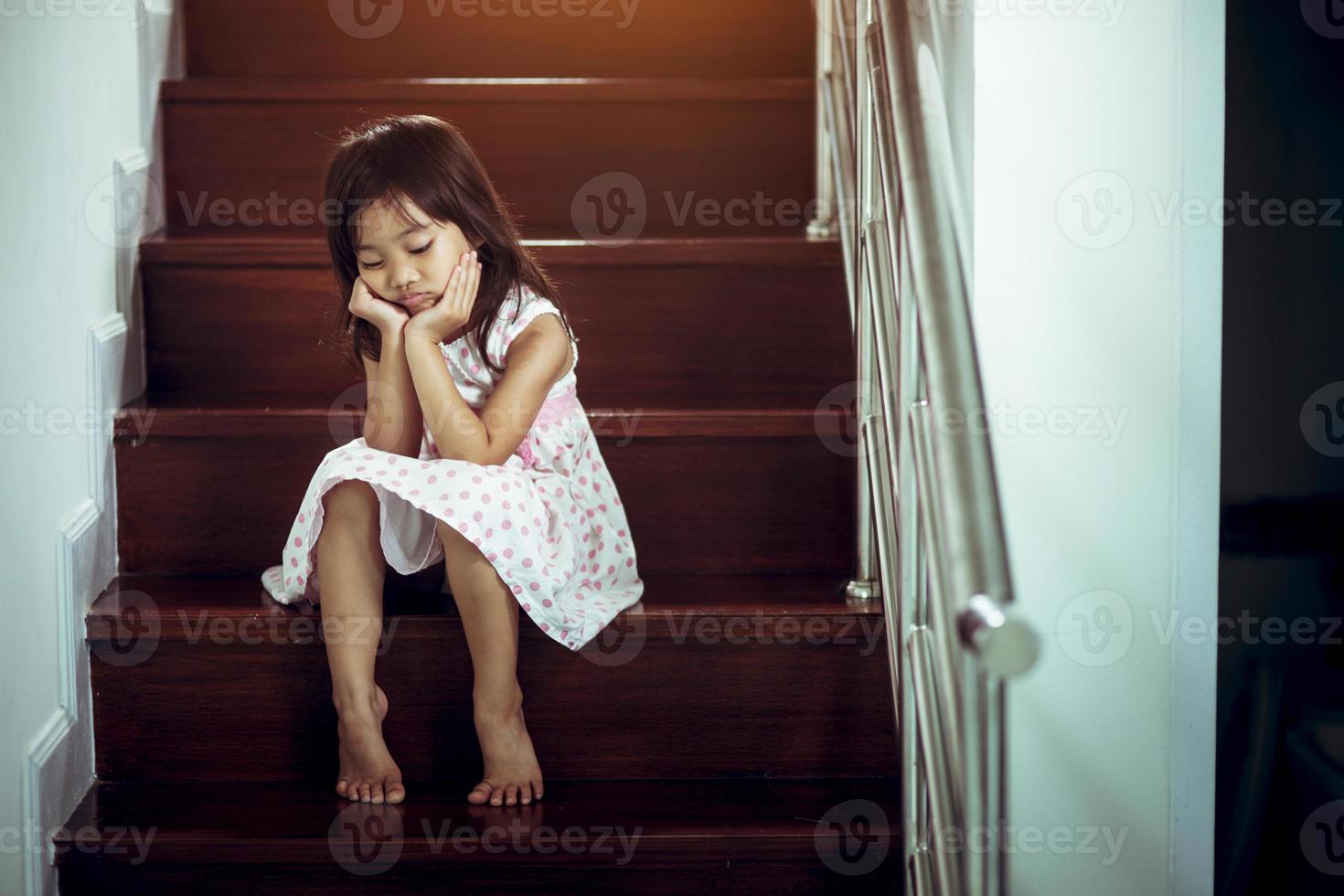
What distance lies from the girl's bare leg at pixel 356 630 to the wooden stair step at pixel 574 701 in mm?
53

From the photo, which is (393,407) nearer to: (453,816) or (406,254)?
(406,254)

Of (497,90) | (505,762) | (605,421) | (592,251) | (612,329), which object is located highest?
(497,90)

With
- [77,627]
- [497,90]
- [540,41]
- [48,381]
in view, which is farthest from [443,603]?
[540,41]

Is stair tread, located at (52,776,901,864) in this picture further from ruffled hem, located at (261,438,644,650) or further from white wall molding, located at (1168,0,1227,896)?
white wall molding, located at (1168,0,1227,896)

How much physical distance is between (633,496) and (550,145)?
0.75m

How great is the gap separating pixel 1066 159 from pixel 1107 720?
63 cm

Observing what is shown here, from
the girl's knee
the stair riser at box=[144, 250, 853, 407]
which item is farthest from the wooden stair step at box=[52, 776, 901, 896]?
the stair riser at box=[144, 250, 853, 407]

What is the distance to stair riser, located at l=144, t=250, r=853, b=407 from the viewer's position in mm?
2150

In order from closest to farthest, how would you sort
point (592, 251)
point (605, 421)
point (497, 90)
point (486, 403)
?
point (486, 403) → point (605, 421) → point (592, 251) → point (497, 90)

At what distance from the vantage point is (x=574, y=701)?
1732mm

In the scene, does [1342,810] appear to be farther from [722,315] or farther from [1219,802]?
[722,315]

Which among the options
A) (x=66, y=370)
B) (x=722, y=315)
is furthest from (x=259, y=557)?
(x=722, y=315)

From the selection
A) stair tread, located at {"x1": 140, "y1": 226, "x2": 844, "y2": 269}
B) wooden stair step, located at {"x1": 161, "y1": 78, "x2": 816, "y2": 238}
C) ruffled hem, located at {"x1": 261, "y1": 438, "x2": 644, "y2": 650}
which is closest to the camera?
ruffled hem, located at {"x1": 261, "y1": 438, "x2": 644, "y2": 650}

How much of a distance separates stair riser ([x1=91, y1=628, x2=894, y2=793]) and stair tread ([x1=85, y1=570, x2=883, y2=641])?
2 centimetres
